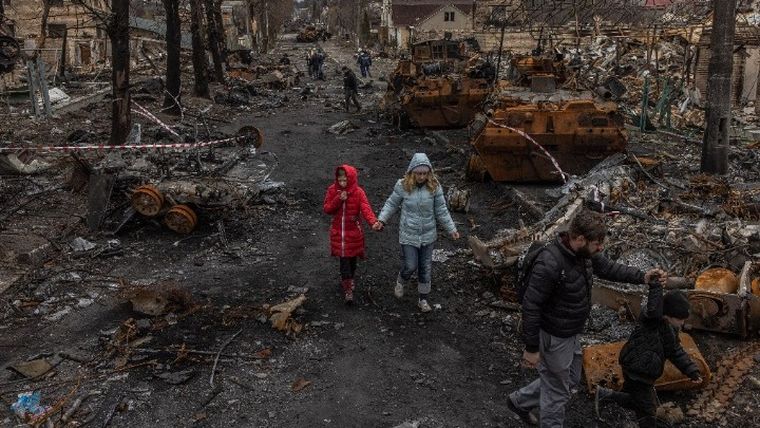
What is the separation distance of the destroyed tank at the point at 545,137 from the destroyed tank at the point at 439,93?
4027mm

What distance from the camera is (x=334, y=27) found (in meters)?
91.1

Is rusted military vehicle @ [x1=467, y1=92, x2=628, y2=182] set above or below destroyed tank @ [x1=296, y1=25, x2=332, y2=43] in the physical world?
below

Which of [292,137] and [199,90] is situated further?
[199,90]

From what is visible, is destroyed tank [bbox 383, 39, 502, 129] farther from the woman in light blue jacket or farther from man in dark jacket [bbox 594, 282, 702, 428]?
man in dark jacket [bbox 594, 282, 702, 428]

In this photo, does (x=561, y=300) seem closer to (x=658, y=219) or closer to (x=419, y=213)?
(x=419, y=213)

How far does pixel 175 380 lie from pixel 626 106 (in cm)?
1644

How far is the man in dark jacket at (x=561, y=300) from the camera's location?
3.97 m

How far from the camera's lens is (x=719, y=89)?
1058 cm

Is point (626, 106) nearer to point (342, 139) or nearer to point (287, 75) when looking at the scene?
point (342, 139)

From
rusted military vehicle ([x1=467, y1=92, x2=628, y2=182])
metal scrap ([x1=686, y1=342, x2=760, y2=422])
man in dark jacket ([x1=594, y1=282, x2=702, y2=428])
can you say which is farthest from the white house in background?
man in dark jacket ([x1=594, y1=282, x2=702, y2=428])

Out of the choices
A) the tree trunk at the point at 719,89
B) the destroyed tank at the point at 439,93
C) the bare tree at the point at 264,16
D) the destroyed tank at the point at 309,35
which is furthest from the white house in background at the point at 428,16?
the tree trunk at the point at 719,89

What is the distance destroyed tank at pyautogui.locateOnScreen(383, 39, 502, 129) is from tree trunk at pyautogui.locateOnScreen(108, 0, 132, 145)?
6.46 m

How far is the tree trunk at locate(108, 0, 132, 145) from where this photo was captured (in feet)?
39.6

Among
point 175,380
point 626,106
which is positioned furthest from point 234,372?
point 626,106
